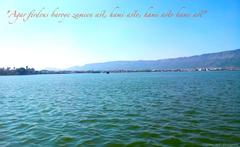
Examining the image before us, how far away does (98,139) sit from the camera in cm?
1569

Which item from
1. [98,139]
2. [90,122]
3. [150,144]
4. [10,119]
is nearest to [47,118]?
[10,119]

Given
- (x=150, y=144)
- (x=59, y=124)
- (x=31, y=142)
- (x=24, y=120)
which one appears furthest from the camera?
(x=24, y=120)

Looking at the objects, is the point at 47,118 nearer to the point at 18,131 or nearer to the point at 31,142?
the point at 18,131

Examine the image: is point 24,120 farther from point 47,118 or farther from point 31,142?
point 31,142

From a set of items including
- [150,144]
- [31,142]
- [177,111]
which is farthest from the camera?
[177,111]

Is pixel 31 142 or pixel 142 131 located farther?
pixel 142 131

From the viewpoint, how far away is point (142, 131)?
1730cm

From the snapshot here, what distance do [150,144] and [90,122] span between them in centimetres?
826

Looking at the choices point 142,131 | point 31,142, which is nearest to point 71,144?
point 31,142

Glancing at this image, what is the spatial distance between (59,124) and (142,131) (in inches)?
316

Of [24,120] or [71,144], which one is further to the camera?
[24,120]

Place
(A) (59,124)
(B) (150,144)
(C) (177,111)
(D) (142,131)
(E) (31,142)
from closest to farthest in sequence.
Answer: (B) (150,144)
(E) (31,142)
(D) (142,131)
(A) (59,124)
(C) (177,111)

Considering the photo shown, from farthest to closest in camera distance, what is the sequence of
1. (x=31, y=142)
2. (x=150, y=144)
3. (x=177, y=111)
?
1. (x=177, y=111)
2. (x=31, y=142)
3. (x=150, y=144)

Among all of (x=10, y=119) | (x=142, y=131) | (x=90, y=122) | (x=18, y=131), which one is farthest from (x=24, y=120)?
→ (x=142, y=131)
